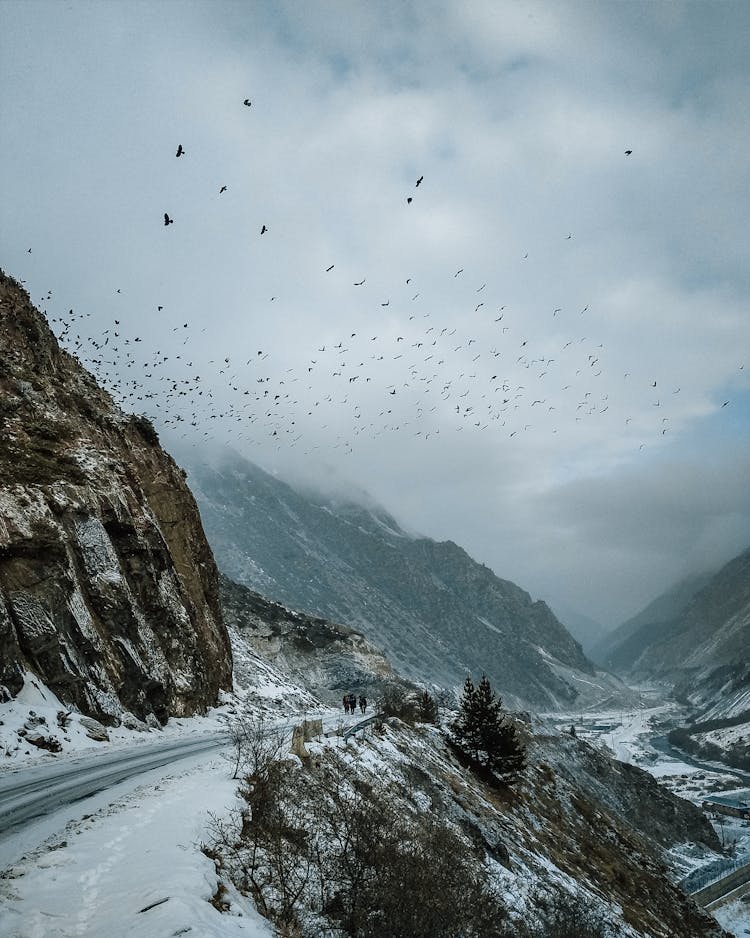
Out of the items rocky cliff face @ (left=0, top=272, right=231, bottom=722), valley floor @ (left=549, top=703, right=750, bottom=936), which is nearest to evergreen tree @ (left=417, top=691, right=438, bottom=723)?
rocky cliff face @ (left=0, top=272, right=231, bottom=722)

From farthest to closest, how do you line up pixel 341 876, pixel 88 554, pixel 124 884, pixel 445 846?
pixel 88 554, pixel 445 846, pixel 341 876, pixel 124 884

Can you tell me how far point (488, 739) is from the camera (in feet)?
99.1

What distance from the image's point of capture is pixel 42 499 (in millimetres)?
24609

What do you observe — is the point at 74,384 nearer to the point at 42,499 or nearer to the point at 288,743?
the point at 42,499

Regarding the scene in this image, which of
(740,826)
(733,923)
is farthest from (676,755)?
(733,923)

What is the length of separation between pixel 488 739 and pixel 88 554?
22185mm

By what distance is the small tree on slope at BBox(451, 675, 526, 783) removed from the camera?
29.8 m

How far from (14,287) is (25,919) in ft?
116

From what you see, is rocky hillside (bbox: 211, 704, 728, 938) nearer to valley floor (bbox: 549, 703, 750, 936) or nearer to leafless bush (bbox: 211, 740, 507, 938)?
leafless bush (bbox: 211, 740, 507, 938)

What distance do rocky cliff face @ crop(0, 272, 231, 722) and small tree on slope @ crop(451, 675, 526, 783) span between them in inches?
579

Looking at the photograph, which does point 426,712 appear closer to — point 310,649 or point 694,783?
point 310,649

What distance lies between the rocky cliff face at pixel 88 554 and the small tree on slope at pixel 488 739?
1470cm

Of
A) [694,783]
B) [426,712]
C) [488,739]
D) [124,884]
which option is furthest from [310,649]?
[694,783]

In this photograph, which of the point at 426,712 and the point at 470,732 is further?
the point at 426,712
